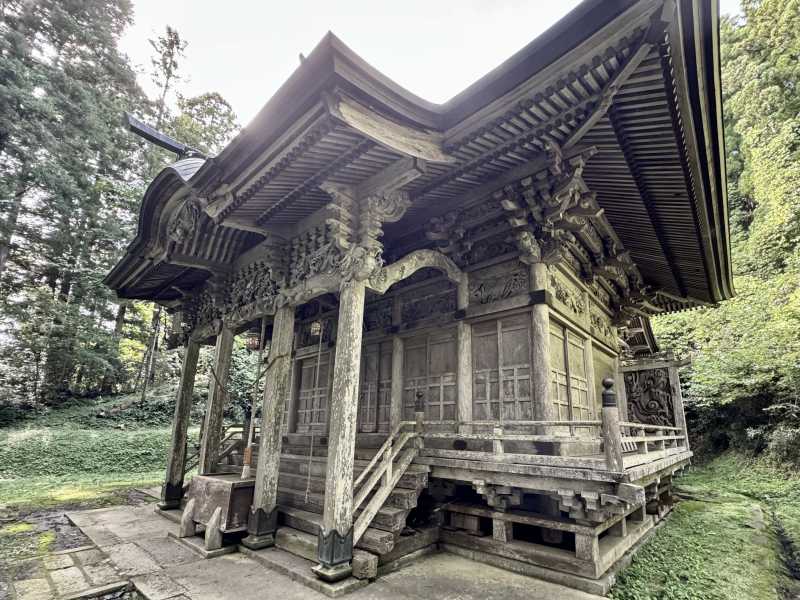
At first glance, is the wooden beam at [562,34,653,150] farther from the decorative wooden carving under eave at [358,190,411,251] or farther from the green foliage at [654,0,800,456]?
the green foliage at [654,0,800,456]

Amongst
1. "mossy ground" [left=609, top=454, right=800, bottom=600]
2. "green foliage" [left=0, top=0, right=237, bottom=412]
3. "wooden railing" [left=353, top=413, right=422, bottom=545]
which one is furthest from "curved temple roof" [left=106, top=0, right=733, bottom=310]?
"green foliage" [left=0, top=0, right=237, bottom=412]

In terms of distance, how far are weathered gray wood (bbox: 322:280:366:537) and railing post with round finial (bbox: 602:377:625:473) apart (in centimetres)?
257

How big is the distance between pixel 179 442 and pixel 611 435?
794 centimetres

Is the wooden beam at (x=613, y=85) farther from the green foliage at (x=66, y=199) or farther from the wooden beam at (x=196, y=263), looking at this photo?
the green foliage at (x=66, y=199)

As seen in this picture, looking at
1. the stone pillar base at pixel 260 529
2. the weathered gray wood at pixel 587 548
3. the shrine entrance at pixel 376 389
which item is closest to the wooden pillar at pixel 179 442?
the stone pillar base at pixel 260 529

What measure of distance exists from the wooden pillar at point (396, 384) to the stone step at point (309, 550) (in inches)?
89.1

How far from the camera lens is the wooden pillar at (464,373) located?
6.12 m

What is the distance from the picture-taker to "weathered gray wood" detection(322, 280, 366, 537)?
4.34m

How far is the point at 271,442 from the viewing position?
559 centimetres

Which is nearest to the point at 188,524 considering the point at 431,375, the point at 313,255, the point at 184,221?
the point at 431,375

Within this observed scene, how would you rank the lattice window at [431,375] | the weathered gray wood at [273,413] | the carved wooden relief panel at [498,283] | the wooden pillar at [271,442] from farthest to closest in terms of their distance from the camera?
the lattice window at [431,375] → the carved wooden relief panel at [498,283] → the weathered gray wood at [273,413] → the wooden pillar at [271,442]

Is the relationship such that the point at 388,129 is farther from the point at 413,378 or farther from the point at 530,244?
the point at 413,378

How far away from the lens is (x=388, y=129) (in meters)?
3.99

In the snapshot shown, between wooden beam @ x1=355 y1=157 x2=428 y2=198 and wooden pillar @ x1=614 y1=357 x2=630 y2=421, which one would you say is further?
wooden pillar @ x1=614 y1=357 x2=630 y2=421
